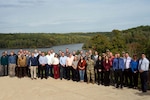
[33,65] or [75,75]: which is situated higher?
[33,65]

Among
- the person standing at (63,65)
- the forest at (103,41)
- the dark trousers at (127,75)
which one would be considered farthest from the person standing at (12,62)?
the forest at (103,41)

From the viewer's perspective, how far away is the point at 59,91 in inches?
412

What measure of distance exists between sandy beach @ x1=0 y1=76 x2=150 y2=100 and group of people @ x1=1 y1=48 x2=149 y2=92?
1.40 ft

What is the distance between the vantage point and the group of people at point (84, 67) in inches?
409

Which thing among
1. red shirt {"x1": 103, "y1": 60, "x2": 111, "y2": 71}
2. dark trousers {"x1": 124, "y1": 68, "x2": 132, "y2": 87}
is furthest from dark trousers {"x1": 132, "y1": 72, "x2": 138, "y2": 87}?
red shirt {"x1": 103, "y1": 60, "x2": 111, "y2": 71}

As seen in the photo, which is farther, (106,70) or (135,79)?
(106,70)

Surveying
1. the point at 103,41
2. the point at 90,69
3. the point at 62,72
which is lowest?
the point at 62,72

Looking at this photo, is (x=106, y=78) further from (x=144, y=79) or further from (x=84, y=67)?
(x=144, y=79)

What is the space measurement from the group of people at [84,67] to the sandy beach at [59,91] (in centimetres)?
43

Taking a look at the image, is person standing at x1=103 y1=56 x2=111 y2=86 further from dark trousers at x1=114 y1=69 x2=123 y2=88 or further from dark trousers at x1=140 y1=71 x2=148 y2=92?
dark trousers at x1=140 y1=71 x2=148 y2=92

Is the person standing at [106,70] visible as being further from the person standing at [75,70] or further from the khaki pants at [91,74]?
the person standing at [75,70]

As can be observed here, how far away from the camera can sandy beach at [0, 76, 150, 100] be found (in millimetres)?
9375

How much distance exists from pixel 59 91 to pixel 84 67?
1.94 m

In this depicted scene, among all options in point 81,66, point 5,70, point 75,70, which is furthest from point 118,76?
point 5,70
